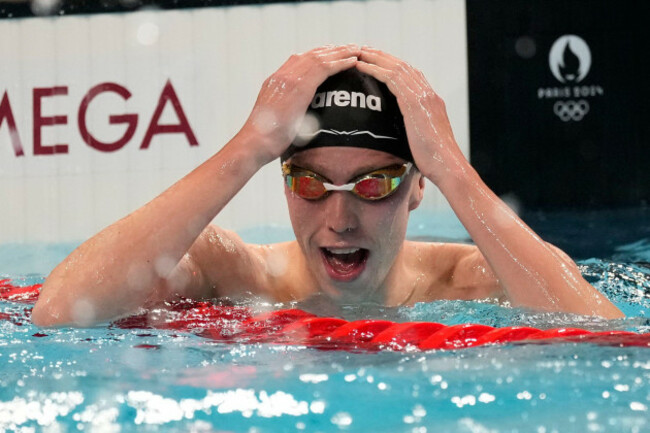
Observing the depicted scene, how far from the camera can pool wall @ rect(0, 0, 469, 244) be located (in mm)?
6172

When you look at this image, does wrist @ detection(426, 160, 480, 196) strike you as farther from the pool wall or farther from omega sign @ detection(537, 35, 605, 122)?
omega sign @ detection(537, 35, 605, 122)

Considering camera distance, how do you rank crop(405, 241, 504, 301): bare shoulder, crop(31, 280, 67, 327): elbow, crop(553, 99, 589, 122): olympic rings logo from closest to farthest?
crop(31, 280, 67, 327): elbow, crop(405, 241, 504, 301): bare shoulder, crop(553, 99, 589, 122): olympic rings logo

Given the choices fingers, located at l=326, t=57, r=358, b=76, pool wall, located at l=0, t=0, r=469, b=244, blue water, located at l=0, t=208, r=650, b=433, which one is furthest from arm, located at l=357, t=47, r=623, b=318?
pool wall, located at l=0, t=0, r=469, b=244

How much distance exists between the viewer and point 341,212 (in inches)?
89.3

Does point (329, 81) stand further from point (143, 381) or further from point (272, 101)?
point (143, 381)

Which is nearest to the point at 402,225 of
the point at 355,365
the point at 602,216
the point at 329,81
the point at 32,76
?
the point at 329,81

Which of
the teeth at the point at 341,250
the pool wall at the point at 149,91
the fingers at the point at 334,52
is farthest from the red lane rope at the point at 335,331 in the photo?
the pool wall at the point at 149,91

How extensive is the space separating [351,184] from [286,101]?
0.29 metres

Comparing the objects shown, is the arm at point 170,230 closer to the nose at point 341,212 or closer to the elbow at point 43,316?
the elbow at point 43,316

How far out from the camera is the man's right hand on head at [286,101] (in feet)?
7.44

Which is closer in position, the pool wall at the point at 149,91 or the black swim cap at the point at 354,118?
the black swim cap at the point at 354,118

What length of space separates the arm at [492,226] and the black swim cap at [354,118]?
7 cm

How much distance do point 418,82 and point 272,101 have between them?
16.7 inches

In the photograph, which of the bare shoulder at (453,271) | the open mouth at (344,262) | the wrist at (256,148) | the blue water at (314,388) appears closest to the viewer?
the blue water at (314,388)
